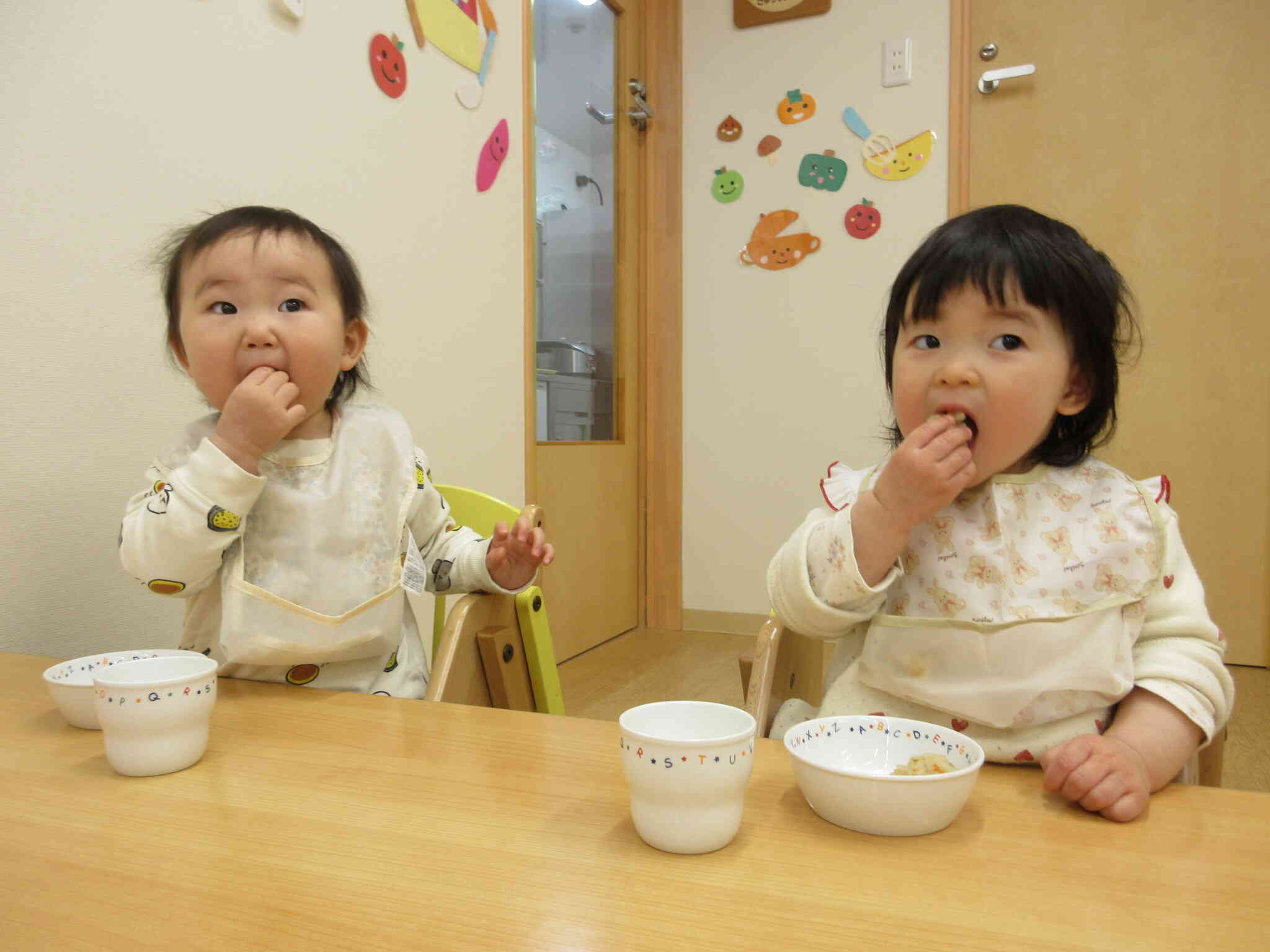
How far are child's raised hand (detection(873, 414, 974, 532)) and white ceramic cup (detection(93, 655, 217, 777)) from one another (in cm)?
50

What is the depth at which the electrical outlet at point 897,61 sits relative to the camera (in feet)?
8.30

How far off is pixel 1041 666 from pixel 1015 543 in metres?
0.11

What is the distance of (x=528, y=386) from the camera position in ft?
6.81

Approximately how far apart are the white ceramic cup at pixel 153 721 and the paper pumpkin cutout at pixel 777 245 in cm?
244

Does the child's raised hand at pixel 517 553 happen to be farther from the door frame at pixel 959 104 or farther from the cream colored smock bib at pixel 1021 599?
the door frame at pixel 959 104

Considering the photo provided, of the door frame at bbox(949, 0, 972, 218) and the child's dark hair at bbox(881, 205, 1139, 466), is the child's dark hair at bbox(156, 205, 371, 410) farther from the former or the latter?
the door frame at bbox(949, 0, 972, 218)

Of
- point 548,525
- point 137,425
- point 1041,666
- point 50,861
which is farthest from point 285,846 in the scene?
point 548,525

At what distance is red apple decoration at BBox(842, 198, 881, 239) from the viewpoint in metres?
2.59

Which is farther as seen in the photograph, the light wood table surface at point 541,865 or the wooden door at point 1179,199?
the wooden door at point 1179,199

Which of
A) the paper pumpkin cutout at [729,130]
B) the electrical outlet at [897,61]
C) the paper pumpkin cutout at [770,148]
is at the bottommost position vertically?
the paper pumpkin cutout at [770,148]

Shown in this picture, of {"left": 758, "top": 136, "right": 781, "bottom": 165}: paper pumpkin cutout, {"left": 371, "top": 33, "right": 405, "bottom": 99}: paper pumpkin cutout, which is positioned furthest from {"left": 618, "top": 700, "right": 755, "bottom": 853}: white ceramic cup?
{"left": 758, "top": 136, "right": 781, "bottom": 165}: paper pumpkin cutout

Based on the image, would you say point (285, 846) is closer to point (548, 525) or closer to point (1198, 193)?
point (548, 525)

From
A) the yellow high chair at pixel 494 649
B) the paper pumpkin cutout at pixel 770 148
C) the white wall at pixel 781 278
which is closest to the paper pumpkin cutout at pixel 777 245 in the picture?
the white wall at pixel 781 278

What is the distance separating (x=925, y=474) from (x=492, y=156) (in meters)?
1.54
